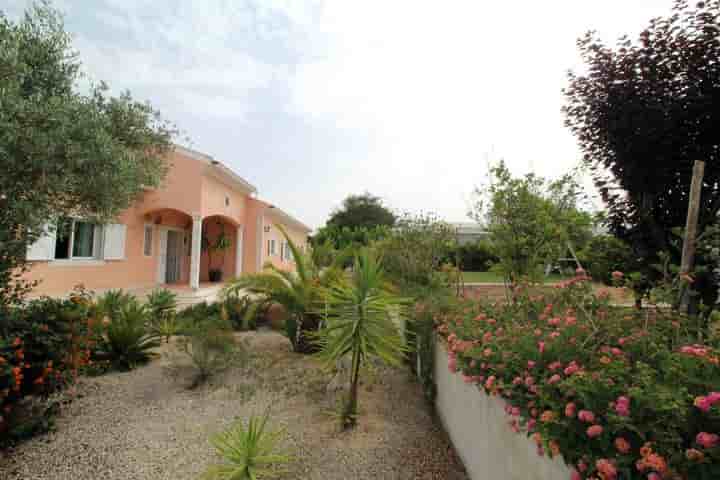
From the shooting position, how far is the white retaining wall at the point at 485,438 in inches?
76.3

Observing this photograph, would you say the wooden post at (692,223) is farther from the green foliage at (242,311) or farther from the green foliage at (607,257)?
the green foliage at (242,311)

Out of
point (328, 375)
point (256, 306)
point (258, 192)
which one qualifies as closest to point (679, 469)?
point (328, 375)

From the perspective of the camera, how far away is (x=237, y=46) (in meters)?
8.20

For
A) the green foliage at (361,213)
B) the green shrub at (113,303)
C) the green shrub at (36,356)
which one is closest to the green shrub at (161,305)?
the green shrub at (113,303)

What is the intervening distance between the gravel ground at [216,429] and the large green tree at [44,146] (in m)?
1.78

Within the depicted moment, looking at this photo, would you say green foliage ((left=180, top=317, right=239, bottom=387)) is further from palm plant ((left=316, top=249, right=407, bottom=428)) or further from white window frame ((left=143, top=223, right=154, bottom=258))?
white window frame ((left=143, top=223, right=154, bottom=258))

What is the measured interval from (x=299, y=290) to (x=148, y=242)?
8.84m

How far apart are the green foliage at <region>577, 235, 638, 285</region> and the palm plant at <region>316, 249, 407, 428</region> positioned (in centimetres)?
321

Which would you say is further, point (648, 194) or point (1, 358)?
point (648, 194)

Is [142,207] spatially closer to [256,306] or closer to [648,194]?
[256,306]

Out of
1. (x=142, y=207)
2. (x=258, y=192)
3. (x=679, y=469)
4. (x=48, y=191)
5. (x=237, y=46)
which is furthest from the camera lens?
(x=258, y=192)

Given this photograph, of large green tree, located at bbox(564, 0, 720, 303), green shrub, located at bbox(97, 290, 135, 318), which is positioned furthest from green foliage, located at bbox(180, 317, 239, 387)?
large green tree, located at bbox(564, 0, 720, 303)

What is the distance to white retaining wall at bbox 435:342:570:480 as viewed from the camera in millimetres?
1938

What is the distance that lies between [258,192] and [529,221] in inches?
521
